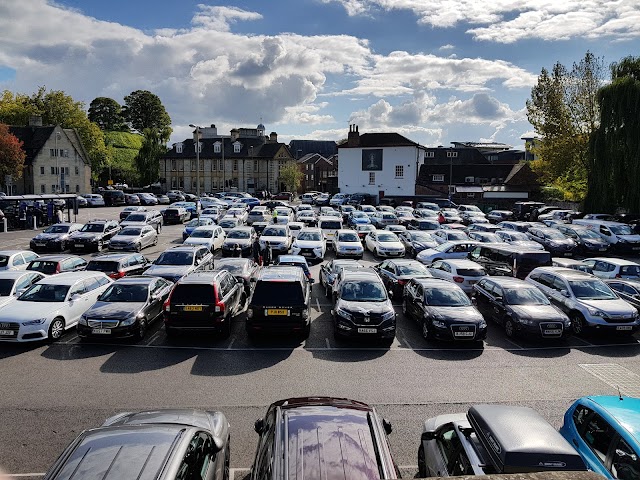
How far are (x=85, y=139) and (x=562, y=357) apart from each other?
7980 centimetres

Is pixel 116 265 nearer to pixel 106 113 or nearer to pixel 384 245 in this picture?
pixel 384 245

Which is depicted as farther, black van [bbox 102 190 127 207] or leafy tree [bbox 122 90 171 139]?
leafy tree [bbox 122 90 171 139]

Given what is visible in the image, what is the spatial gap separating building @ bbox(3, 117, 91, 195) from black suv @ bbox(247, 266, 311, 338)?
64774 mm

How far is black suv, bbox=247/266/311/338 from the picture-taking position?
12711 mm

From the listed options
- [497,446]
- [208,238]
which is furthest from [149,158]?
[497,446]

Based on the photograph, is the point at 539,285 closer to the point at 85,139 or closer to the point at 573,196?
the point at 573,196

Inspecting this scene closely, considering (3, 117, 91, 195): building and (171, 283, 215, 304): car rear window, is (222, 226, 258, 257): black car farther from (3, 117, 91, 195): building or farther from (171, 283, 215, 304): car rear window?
(3, 117, 91, 195): building

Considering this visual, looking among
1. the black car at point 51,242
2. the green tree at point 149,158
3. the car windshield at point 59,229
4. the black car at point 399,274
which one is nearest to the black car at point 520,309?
the black car at point 399,274

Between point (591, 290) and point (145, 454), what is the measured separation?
14271 mm

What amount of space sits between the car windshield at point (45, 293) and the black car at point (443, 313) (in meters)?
9.77

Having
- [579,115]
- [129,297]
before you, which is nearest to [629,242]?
[579,115]

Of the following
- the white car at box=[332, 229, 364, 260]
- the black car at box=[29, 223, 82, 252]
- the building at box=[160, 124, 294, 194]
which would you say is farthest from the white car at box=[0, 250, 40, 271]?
the building at box=[160, 124, 294, 194]

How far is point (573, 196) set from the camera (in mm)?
50281

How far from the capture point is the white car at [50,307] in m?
12.3
